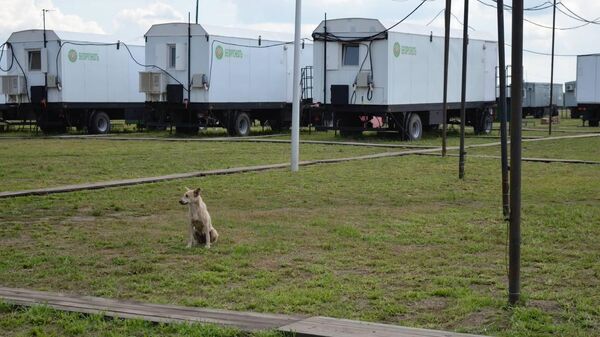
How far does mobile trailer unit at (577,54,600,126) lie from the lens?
138ft

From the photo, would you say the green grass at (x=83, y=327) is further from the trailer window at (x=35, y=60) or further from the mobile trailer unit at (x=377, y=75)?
the trailer window at (x=35, y=60)

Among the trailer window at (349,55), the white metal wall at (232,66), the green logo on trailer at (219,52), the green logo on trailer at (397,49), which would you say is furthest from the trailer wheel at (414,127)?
the green logo on trailer at (219,52)

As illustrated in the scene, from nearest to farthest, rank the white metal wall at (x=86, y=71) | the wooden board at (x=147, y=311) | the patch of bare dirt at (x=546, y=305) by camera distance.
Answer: the wooden board at (x=147, y=311)
the patch of bare dirt at (x=546, y=305)
the white metal wall at (x=86, y=71)

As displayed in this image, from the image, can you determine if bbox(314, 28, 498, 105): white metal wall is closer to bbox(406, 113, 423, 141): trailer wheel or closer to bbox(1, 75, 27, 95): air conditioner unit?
bbox(406, 113, 423, 141): trailer wheel

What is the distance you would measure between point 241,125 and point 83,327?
2652cm

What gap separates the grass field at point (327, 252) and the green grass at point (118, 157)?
224 centimetres

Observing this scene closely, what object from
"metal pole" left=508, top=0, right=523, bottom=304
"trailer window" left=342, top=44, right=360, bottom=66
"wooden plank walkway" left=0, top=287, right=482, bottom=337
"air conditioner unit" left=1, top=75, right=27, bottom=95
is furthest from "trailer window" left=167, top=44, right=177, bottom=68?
"metal pole" left=508, top=0, right=523, bottom=304

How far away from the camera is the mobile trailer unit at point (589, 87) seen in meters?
42.0

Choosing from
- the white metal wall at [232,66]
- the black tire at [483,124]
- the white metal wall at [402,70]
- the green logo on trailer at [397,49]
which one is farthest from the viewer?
the black tire at [483,124]

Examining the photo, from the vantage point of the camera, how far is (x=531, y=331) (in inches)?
253

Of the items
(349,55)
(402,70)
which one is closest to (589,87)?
(402,70)

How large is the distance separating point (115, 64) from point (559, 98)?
40488mm

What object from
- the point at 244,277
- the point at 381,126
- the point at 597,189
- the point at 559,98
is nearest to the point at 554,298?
the point at 244,277

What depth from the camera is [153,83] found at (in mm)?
30859
